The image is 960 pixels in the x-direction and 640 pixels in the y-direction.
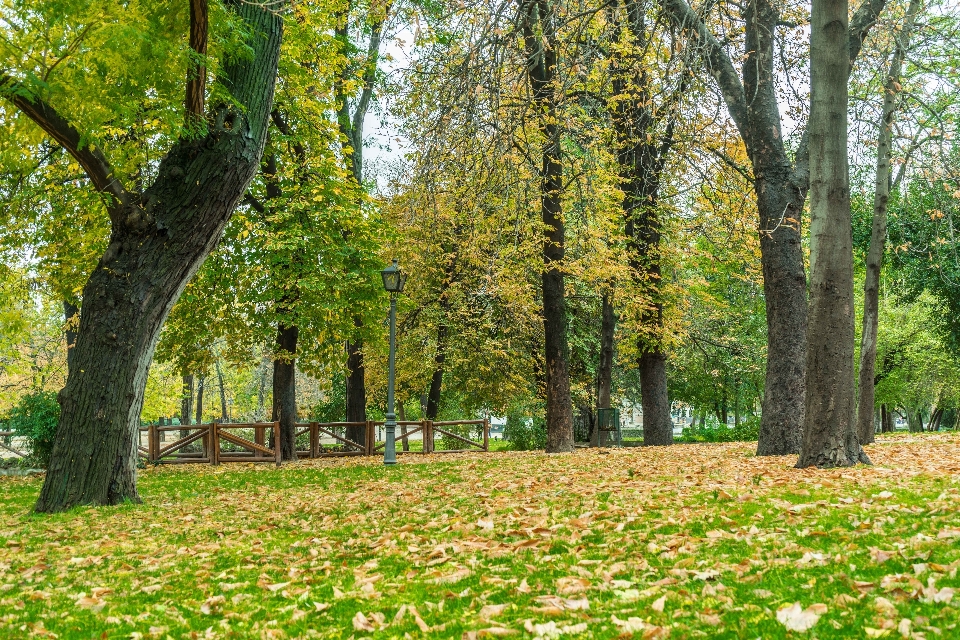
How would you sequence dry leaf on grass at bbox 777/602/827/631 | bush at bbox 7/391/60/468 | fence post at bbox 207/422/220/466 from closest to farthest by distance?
dry leaf on grass at bbox 777/602/827/631 < bush at bbox 7/391/60/468 < fence post at bbox 207/422/220/466

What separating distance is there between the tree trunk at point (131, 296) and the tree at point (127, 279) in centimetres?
1

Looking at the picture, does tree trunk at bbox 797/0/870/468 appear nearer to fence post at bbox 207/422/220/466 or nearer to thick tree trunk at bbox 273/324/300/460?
thick tree trunk at bbox 273/324/300/460

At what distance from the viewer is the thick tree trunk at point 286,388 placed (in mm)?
17938

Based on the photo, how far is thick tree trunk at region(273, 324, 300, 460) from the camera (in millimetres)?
17938

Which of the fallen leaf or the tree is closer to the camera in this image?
the fallen leaf

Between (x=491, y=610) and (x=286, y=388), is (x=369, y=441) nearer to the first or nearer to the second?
(x=286, y=388)

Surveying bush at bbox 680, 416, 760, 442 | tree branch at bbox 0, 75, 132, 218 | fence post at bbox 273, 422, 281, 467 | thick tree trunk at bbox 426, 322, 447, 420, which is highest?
tree branch at bbox 0, 75, 132, 218

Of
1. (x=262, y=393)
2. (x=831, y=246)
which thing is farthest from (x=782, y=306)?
(x=262, y=393)

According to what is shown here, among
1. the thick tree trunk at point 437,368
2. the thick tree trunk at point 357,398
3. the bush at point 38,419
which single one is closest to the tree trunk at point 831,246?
the bush at point 38,419

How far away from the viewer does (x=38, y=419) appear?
1532cm

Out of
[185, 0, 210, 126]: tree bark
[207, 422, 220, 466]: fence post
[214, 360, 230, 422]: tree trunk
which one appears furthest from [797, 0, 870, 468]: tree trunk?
[214, 360, 230, 422]: tree trunk

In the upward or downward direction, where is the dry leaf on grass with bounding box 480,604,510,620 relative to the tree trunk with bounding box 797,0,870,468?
downward

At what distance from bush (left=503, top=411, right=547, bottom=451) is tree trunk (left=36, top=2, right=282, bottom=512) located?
599 inches

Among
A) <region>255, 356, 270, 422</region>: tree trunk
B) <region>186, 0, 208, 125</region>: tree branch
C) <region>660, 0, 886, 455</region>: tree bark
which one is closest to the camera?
<region>186, 0, 208, 125</region>: tree branch
